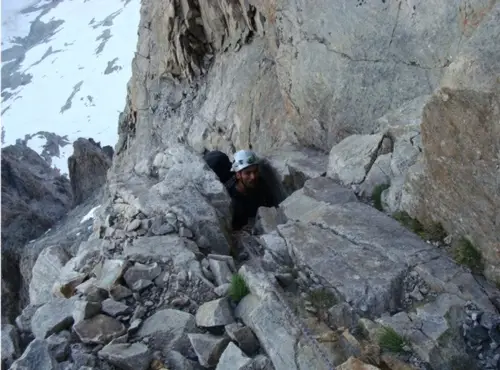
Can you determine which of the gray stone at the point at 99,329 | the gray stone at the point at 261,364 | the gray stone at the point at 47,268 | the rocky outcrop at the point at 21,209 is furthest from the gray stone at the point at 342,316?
the rocky outcrop at the point at 21,209

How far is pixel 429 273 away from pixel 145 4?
2385 cm

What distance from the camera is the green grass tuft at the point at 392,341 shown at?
4.46m

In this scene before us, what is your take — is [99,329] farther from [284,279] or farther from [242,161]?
[242,161]

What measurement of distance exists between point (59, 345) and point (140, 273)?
1.33 metres

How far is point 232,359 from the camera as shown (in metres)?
4.70

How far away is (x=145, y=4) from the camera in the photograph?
2547 cm

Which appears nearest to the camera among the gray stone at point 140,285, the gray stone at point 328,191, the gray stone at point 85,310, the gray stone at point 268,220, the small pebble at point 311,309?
the small pebble at point 311,309

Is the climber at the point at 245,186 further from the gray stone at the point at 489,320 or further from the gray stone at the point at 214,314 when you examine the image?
the gray stone at the point at 489,320

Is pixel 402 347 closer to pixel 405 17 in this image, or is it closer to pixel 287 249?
pixel 287 249

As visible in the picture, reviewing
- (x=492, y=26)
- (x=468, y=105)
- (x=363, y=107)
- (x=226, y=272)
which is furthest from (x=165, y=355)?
(x=363, y=107)

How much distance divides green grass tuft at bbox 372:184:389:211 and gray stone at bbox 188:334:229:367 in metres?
3.29

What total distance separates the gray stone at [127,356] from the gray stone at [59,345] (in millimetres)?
432

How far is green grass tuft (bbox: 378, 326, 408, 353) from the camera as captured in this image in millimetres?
4465

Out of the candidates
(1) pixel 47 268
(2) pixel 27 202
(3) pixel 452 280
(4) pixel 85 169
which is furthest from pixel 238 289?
(4) pixel 85 169
